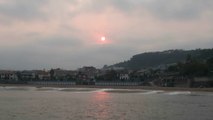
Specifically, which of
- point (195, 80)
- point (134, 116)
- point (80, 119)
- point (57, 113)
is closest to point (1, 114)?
point (57, 113)

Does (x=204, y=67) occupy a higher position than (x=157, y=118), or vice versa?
Result: (x=204, y=67)

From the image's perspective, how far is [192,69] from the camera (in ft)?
504

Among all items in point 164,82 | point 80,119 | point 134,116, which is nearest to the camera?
point 80,119

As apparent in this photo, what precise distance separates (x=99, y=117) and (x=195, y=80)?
10580 centimetres

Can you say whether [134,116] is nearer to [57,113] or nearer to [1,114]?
[57,113]

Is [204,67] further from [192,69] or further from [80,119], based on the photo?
[80,119]

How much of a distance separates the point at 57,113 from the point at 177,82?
110818mm

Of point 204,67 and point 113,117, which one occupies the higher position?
point 204,67

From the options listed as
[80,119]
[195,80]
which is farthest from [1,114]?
[195,80]

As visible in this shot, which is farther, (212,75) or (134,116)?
(212,75)

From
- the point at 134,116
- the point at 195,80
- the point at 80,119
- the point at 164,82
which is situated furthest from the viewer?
the point at 164,82

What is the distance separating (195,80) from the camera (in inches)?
5723

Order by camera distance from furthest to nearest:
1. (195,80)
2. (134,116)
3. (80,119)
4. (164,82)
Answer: (164,82), (195,80), (134,116), (80,119)

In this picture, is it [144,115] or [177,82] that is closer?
[144,115]
